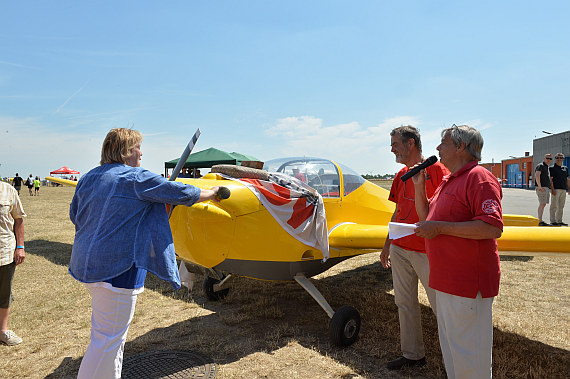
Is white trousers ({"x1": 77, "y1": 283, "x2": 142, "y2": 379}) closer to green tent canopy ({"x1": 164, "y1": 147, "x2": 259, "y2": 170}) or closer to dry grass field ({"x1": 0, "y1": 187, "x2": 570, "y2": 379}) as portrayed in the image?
dry grass field ({"x1": 0, "y1": 187, "x2": 570, "y2": 379})

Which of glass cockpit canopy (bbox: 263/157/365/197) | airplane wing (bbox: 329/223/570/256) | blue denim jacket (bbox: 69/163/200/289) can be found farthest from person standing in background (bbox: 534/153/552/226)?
blue denim jacket (bbox: 69/163/200/289)

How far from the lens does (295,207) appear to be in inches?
146

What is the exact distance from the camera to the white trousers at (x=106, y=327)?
2.10m

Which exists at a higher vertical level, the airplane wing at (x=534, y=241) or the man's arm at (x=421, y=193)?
the man's arm at (x=421, y=193)

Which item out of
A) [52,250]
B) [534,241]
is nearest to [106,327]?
[534,241]

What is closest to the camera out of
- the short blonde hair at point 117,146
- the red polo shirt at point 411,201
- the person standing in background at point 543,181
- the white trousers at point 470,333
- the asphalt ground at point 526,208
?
the white trousers at point 470,333

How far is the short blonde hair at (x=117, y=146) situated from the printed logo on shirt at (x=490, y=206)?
2121mm

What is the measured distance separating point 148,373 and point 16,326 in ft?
6.84

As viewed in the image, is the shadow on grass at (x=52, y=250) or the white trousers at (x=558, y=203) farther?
the white trousers at (x=558, y=203)

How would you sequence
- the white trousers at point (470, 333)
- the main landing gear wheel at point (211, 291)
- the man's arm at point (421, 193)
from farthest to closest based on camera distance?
the main landing gear wheel at point (211, 291), the man's arm at point (421, 193), the white trousers at point (470, 333)

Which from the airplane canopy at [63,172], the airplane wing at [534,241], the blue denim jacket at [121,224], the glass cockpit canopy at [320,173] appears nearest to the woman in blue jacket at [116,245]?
the blue denim jacket at [121,224]

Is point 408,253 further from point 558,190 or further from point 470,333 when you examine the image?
point 558,190

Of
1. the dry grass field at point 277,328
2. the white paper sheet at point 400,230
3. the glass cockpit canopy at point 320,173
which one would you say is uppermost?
the glass cockpit canopy at point 320,173

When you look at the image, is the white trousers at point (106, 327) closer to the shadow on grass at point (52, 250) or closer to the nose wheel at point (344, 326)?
the nose wheel at point (344, 326)
